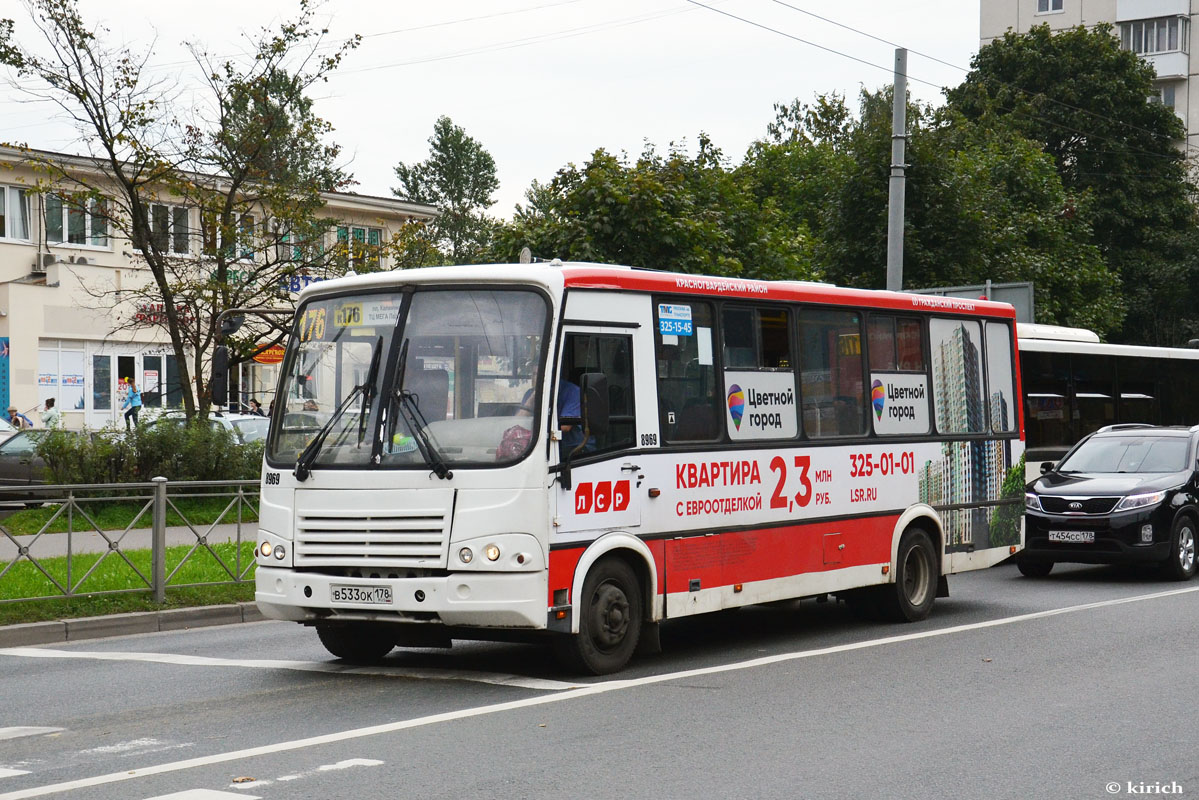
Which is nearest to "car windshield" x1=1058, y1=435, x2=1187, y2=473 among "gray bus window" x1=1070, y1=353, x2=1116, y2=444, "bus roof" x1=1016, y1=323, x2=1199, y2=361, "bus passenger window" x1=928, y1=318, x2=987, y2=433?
"bus roof" x1=1016, y1=323, x2=1199, y2=361

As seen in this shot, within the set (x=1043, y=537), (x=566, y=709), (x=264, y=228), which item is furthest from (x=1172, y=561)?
(x=264, y=228)

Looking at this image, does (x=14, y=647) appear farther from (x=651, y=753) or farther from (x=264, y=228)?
(x=264, y=228)

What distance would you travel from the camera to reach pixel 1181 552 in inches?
646

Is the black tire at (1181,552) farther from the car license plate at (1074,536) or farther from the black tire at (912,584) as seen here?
the black tire at (912,584)

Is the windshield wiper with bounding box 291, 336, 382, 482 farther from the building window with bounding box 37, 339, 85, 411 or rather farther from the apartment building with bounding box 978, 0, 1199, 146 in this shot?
the apartment building with bounding box 978, 0, 1199, 146

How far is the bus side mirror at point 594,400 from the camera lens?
30.3 ft

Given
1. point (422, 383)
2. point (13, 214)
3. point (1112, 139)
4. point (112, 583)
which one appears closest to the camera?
point (422, 383)

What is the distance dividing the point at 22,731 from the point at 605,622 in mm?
3578

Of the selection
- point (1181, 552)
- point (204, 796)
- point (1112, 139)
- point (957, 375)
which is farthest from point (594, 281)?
point (1112, 139)

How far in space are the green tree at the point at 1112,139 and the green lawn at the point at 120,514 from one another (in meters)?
43.5

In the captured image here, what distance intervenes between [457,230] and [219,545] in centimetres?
6535

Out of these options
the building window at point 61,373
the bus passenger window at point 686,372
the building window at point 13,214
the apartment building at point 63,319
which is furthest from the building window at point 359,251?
the building window at point 13,214

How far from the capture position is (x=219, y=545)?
14.8m

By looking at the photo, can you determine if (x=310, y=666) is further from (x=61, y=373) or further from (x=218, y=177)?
(x=61, y=373)
